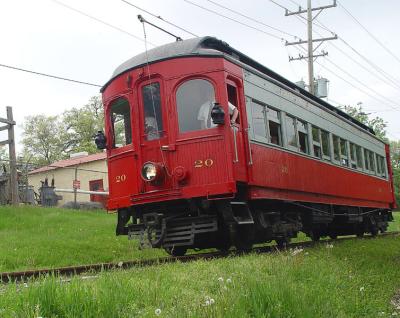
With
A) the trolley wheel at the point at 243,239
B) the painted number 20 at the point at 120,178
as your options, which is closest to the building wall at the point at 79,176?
the painted number 20 at the point at 120,178

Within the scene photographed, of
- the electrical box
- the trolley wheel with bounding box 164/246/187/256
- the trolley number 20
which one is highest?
the electrical box

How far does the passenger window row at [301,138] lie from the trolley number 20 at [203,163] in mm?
1131

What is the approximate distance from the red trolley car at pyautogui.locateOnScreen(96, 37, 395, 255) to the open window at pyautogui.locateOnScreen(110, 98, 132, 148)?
0.9 inches

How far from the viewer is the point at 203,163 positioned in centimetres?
865

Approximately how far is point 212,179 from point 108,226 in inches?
323

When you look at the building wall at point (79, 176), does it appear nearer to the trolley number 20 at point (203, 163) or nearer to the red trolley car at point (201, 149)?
the red trolley car at point (201, 149)

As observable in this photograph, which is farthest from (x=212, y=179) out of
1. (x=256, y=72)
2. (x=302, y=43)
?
(x=302, y=43)

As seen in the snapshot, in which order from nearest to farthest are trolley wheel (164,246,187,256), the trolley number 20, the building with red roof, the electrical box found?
the trolley number 20 < trolley wheel (164,246,187,256) < the electrical box < the building with red roof

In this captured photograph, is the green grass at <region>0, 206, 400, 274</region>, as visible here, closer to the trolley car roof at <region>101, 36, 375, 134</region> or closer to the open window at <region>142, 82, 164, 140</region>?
the open window at <region>142, 82, 164, 140</region>

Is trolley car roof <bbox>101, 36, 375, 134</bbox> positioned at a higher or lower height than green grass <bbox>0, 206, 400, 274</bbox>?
higher

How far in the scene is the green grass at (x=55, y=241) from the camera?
1052cm

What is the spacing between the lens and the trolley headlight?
870 centimetres

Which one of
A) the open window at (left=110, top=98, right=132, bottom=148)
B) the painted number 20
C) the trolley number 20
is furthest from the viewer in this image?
the open window at (left=110, top=98, right=132, bottom=148)

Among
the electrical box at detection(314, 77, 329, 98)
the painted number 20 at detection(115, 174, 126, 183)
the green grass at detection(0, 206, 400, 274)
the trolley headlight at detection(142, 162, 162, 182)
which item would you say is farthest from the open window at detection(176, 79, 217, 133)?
the electrical box at detection(314, 77, 329, 98)
